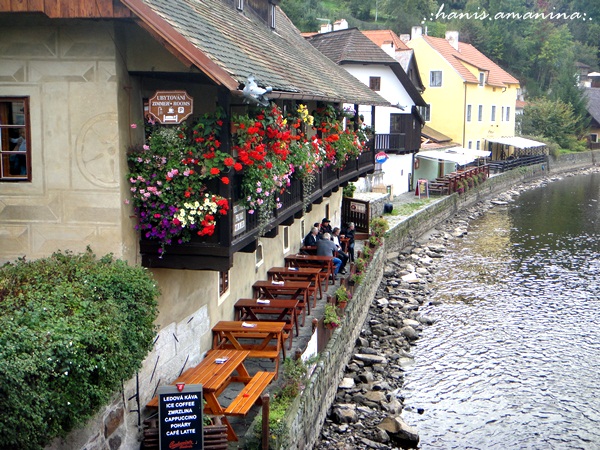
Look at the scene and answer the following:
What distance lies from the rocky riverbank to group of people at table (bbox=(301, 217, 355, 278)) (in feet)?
6.23

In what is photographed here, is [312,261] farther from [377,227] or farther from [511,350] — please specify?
[377,227]

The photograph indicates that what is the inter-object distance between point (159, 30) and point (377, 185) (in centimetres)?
2975

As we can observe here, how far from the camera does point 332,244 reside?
2030 cm

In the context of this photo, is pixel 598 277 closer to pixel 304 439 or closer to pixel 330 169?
pixel 330 169

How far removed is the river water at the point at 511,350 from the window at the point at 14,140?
9116mm

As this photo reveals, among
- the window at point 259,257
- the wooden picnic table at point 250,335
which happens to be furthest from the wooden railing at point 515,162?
the wooden picnic table at point 250,335

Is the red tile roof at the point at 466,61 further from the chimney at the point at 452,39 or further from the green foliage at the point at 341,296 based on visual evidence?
the green foliage at the point at 341,296

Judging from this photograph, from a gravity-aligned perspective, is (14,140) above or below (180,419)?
above

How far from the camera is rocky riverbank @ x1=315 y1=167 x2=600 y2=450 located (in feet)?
47.3

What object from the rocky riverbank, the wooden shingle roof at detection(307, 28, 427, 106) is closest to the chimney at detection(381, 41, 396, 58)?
the wooden shingle roof at detection(307, 28, 427, 106)

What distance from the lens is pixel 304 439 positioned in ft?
39.5

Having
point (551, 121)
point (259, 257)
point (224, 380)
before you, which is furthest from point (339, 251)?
point (551, 121)

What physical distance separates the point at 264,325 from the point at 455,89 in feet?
147

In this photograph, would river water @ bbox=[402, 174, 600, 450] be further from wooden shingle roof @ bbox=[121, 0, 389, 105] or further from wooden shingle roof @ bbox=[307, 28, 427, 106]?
wooden shingle roof @ bbox=[307, 28, 427, 106]
